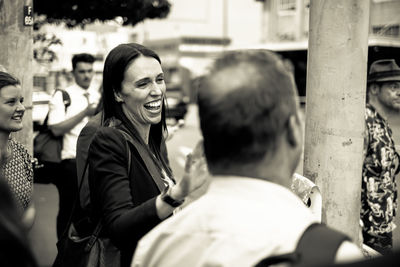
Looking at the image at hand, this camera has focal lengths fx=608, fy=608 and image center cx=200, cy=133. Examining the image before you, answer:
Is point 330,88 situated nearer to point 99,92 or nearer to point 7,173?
point 7,173

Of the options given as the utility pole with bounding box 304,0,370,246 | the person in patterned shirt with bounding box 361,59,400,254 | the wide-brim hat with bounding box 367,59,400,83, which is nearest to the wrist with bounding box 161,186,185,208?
Result: the utility pole with bounding box 304,0,370,246

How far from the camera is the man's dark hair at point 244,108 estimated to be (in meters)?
1.57

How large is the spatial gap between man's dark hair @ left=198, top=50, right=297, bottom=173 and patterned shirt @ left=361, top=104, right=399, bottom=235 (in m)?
3.03

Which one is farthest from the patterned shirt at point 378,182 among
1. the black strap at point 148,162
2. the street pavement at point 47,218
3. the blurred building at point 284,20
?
the blurred building at point 284,20

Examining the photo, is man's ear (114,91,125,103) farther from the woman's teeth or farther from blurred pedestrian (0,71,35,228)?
blurred pedestrian (0,71,35,228)

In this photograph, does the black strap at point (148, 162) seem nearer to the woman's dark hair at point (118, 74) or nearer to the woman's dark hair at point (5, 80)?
the woman's dark hair at point (118, 74)

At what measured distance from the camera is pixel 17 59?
4.54 metres

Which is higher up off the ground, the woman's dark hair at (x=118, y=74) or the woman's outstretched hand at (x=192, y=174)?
the woman's dark hair at (x=118, y=74)

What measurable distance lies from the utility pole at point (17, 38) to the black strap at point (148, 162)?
2.13 metres

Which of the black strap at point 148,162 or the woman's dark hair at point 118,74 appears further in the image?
the woman's dark hair at point 118,74

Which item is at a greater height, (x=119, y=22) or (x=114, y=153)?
(x=119, y=22)

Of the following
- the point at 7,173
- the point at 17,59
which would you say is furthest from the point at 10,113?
the point at 17,59

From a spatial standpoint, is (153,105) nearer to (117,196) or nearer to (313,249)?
(117,196)

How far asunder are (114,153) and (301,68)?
17.1 meters
